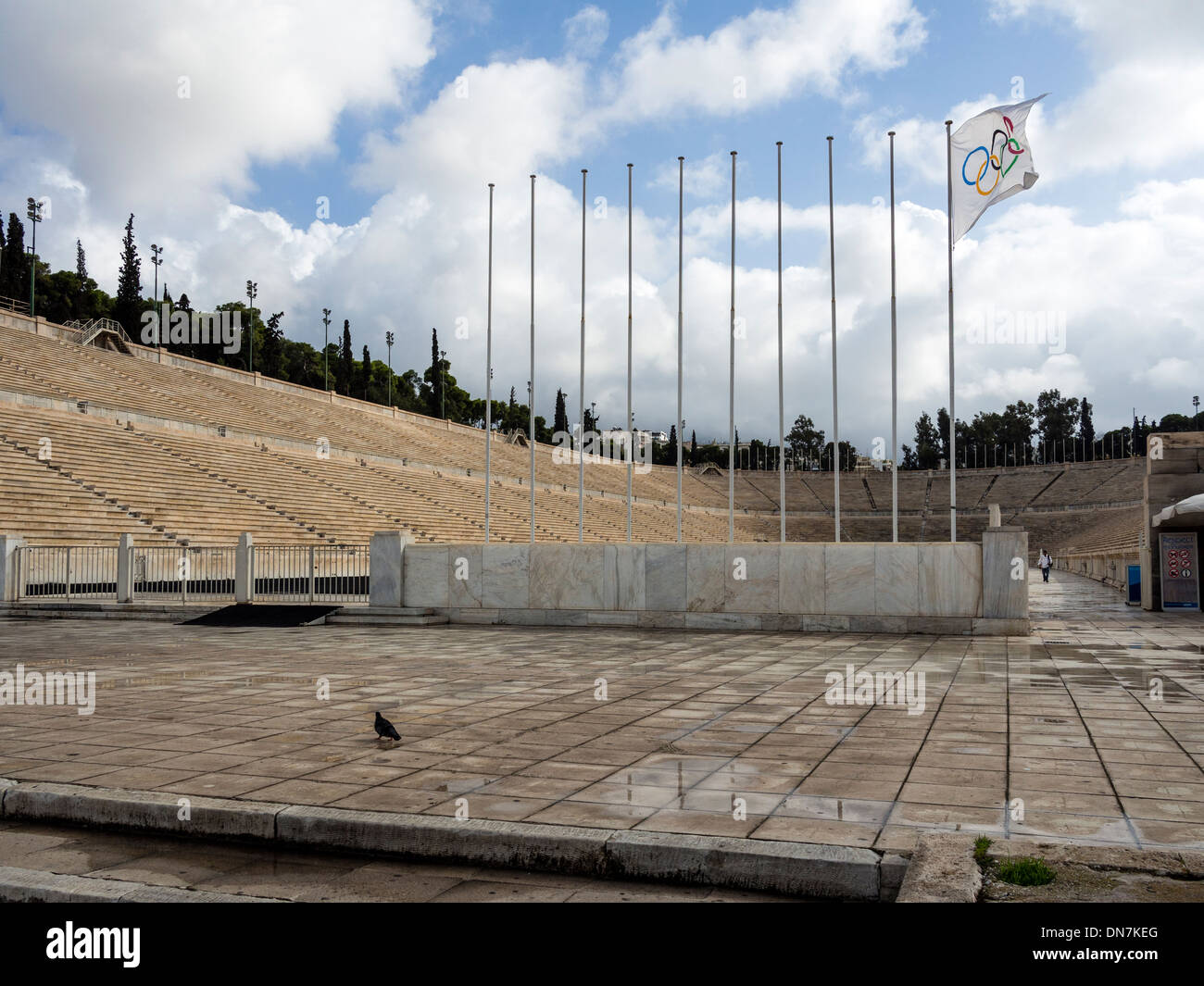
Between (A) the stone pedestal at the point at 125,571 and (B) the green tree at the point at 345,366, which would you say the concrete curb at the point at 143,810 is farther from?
(B) the green tree at the point at 345,366

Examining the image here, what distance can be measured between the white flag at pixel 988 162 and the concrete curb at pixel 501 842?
15730mm

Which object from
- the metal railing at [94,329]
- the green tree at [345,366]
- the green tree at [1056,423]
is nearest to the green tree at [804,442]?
the green tree at [1056,423]

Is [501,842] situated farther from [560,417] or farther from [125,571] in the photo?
[560,417]

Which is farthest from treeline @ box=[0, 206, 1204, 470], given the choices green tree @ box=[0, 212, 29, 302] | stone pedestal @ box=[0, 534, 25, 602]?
stone pedestal @ box=[0, 534, 25, 602]

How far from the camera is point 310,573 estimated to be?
753 inches

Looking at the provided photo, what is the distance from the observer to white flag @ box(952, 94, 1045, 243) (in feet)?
53.7

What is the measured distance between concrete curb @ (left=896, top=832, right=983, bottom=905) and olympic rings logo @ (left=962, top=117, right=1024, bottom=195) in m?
15.6

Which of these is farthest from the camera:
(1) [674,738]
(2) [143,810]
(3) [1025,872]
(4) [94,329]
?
(4) [94,329]

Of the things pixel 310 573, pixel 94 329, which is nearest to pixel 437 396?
pixel 94 329

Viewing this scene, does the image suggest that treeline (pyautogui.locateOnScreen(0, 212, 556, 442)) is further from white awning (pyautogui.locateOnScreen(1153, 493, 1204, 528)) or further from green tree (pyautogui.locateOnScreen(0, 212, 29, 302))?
white awning (pyautogui.locateOnScreen(1153, 493, 1204, 528))

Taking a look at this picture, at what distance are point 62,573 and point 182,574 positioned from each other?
344cm

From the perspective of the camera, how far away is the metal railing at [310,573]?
62.6 ft
